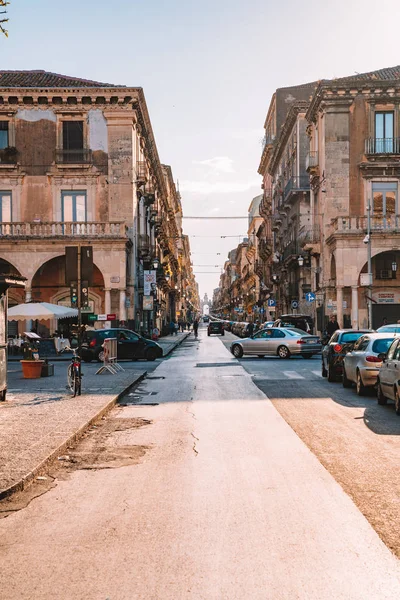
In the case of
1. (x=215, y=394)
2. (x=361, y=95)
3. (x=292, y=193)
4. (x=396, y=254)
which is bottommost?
(x=215, y=394)

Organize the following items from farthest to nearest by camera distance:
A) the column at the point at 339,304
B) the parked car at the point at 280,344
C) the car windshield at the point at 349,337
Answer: the column at the point at 339,304 < the parked car at the point at 280,344 < the car windshield at the point at 349,337

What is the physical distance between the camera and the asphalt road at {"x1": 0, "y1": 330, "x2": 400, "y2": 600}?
4719 millimetres

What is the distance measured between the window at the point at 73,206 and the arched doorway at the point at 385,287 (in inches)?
684

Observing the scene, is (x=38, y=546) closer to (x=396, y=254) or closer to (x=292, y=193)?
(x=396, y=254)

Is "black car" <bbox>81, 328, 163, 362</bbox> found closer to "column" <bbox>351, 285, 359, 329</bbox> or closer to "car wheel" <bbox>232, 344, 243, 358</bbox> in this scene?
"car wheel" <bbox>232, 344, 243, 358</bbox>

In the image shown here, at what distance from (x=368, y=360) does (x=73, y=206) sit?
3092 cm

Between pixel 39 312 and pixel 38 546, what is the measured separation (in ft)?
90.8

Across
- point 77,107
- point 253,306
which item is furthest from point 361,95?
point 253,306

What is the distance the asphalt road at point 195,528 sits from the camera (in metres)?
4.72

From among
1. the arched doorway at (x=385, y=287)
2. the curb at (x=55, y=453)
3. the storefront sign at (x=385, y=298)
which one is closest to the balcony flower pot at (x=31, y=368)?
the curb at (x=55, y=453)

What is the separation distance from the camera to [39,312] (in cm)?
3269

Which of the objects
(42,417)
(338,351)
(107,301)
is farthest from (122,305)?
(42,417)

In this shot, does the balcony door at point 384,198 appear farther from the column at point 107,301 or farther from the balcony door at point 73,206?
the balcony door at point 73,206

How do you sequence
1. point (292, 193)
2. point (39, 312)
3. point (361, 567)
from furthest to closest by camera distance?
point (292, 193) < point (39, 312) < point (361, 567)
